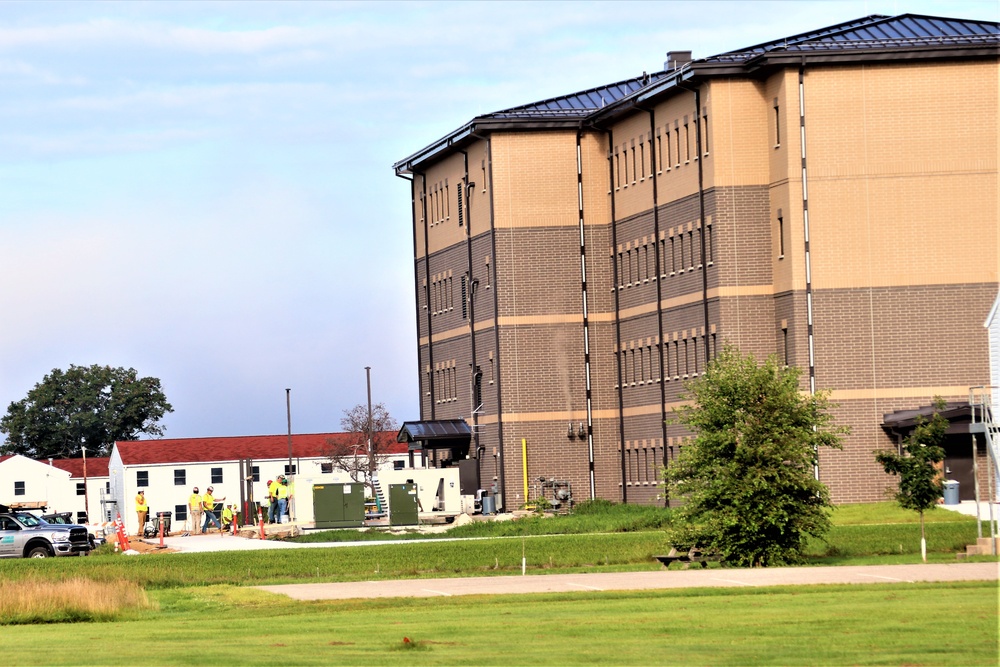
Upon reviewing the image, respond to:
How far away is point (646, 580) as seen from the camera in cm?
3153

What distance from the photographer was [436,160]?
7669 cm

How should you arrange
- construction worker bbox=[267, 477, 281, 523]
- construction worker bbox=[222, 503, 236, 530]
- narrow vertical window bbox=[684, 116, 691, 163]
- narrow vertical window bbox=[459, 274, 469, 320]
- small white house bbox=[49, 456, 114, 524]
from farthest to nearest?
1. small white house bbox=[49, 456, 114, 524]
2. narrow vertical window bbox=[459, 274, 469, 320]
3. construction worker bbox=[222, 503, 236, 530]
4. construction worker bbox=[267, 477, 281, 523]
5. narrow vertical window bbox=[684, 116, 691, 163]

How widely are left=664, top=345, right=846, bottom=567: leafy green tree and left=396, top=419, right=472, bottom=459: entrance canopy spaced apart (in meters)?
35.4

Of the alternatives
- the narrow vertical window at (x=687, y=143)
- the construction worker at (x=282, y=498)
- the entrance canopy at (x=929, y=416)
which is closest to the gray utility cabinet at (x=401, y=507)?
the construction worker at (x=282, y=498)

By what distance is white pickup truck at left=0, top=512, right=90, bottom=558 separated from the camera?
5425cm

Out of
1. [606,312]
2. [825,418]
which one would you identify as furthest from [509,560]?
[606,312]

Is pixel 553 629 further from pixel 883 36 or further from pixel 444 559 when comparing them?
pixel 883 36

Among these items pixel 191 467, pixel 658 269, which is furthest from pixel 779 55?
pixel 191 467

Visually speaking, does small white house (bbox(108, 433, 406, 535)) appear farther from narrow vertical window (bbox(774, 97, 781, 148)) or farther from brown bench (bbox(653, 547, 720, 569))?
brown bench (bbox(653, 547, 720, 569))

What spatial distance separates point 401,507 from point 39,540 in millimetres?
13925

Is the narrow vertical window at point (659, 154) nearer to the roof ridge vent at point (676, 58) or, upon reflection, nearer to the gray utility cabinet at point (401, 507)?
the roof ridge vent at point (676, 58)

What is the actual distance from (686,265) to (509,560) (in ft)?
69.6

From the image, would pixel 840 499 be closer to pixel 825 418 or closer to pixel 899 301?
pixel 899 301

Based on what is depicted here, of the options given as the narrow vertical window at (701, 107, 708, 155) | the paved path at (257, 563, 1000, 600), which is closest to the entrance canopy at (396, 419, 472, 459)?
the narrow vertical window at (701, 107, 708, 155)
